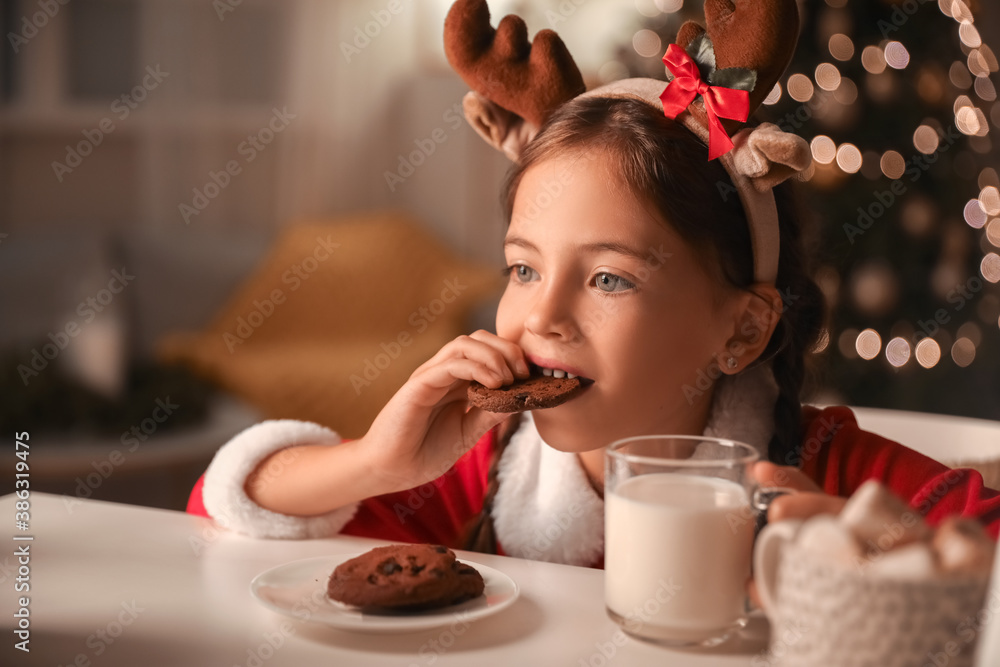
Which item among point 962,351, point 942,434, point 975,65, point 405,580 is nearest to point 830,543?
point 405,580

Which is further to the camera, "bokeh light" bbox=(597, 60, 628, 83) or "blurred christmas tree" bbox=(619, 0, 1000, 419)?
"bokeh light" bbox=(597, 60, 628, 83)

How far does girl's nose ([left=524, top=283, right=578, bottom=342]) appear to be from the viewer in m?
0.98

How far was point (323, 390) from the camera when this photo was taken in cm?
339

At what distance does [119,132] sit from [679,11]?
103 inches

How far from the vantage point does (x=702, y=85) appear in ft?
3.27

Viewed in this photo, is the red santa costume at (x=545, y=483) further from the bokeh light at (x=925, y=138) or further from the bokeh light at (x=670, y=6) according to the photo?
the bokeh light at (x=670, y=6)

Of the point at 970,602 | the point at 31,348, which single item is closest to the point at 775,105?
the point at 970,602

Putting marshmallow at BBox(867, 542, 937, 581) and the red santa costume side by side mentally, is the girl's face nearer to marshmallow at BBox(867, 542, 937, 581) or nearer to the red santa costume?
the red santa costume

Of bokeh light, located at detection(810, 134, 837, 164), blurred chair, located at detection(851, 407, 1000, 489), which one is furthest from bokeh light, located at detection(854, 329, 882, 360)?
blurred chair, located at detection(851, 407, 1000, 489)

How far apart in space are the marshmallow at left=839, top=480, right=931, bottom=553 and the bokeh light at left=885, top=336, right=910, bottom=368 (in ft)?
9.00

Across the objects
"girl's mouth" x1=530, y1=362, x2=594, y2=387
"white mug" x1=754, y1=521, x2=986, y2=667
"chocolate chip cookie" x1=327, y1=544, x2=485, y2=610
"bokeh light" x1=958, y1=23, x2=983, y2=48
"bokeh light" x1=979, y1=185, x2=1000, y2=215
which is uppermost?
"bokeh light" x1=958, y1=23, x2=983, y2=48

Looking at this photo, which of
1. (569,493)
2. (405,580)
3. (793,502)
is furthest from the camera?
(569,493)

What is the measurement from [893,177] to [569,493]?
223cm

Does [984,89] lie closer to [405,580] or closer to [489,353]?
[489,353]
